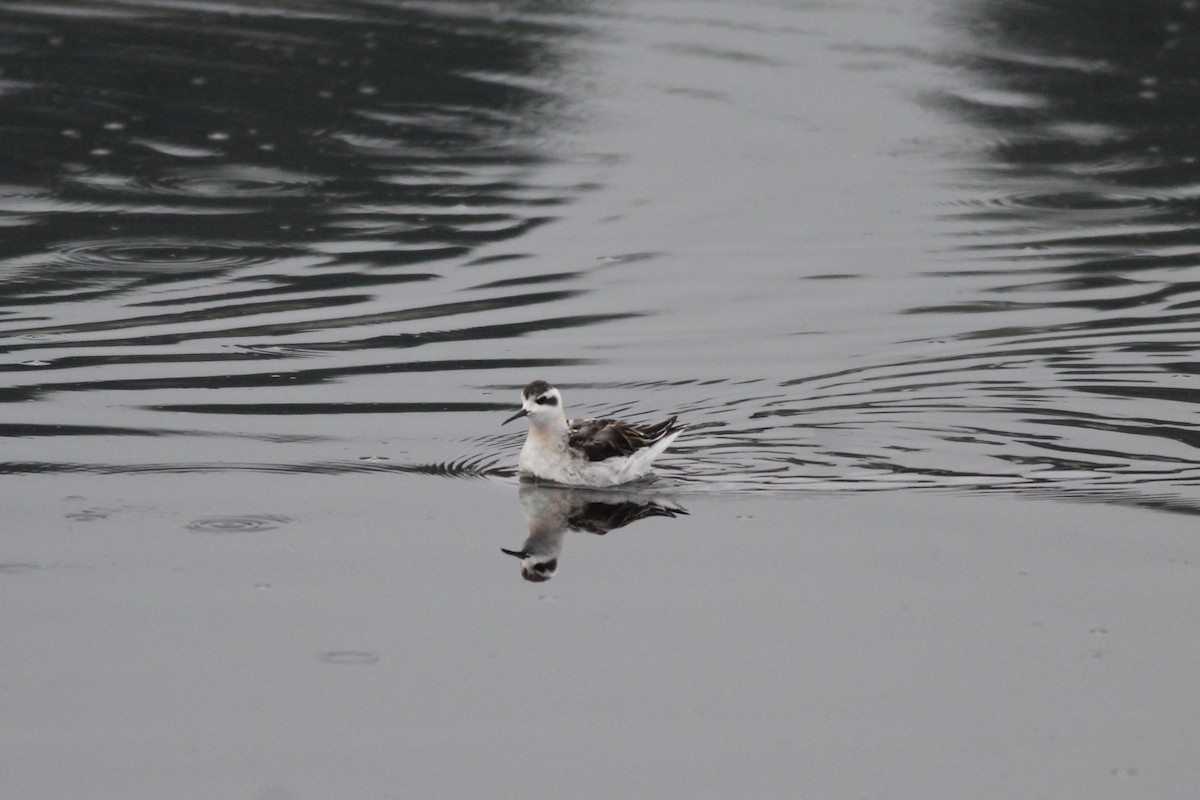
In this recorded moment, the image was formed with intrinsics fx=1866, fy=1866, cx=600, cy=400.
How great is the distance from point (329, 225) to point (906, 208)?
20.8ft

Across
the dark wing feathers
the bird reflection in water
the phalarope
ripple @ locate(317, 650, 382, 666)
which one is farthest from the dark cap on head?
ripple @ locate(317, 650, 382, 666)

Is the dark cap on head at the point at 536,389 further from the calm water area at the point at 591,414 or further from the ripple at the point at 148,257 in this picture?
the ripple at the point at 148,257

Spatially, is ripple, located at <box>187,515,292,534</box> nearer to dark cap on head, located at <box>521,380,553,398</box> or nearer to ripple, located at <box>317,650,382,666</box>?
dark cap on head, located at <box>521,380,553,398</box>

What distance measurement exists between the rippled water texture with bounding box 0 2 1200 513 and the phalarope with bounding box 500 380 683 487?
0.40 meters

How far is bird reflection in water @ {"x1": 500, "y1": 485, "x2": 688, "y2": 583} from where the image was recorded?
1088 cm

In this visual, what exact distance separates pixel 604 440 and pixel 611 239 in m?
7.47

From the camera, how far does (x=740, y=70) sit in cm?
2888

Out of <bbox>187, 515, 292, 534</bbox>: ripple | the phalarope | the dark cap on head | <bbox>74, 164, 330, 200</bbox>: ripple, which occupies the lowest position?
<bbox>187, 515, 292, 534</bbox>: ripple

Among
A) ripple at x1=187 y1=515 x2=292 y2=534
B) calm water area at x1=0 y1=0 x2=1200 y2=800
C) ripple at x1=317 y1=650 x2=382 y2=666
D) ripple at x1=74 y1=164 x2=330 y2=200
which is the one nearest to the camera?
calm water area at x1=0 y1=0 x2=1200 y2=800

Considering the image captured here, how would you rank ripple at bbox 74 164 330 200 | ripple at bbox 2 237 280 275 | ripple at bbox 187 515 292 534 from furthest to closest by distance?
ripple at bbox 74 164 330 200, ripple at bbox 2 237 280 275, ripple at bbox 187 515 292 534

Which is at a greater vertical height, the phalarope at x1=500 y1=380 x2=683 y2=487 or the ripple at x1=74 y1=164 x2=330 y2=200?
the phalarope at x1=500 y1=380 x2=683 y2=487

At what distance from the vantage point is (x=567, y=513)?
11.7 metres

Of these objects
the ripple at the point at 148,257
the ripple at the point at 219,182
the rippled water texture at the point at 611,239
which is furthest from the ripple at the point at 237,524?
the ripple at the point at 219,182

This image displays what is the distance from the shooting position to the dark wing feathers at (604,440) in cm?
1204
